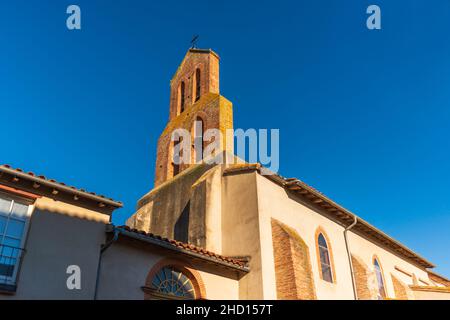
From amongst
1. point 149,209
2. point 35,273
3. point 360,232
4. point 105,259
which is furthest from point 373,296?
point 35,273

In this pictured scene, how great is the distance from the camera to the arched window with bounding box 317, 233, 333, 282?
43.2 ft

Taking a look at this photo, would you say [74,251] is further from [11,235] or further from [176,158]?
[176,158]

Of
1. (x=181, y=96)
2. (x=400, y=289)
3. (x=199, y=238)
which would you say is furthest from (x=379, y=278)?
(x=181, y=96)

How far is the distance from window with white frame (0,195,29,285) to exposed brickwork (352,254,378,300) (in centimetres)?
1156

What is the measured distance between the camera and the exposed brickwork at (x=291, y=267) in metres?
10.4

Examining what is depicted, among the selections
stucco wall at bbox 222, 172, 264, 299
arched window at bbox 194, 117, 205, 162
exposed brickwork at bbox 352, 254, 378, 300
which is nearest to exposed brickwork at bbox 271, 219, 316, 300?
stucco wall at bbox 222, 172, 264, 299

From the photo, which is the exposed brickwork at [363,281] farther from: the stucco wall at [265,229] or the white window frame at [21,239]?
the white window frame at [21,239]

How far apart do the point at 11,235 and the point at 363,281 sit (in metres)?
12.2

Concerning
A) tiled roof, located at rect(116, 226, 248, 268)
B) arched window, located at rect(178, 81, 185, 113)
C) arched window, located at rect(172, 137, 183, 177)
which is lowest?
tiled roof, located at rect(116, 226, 248, 268)

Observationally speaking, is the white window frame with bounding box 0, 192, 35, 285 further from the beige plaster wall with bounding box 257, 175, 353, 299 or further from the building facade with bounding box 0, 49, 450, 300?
the beige plaster wall with bounding box 257, 175, 353, 299

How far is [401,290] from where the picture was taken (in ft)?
58.3

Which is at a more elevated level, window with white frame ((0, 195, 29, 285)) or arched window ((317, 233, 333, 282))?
arched window ((317, 233, 333, 282))
